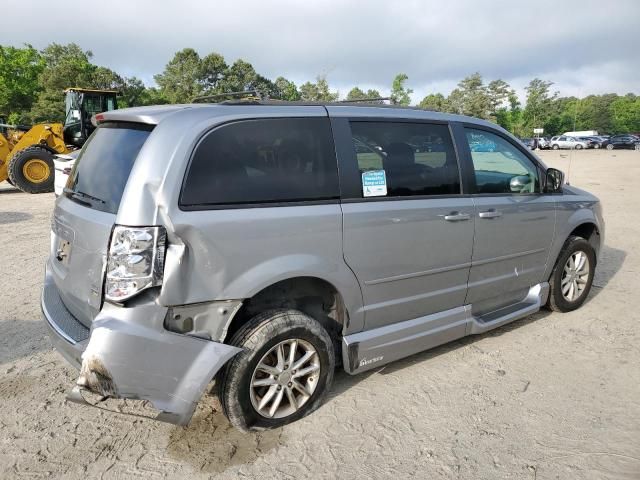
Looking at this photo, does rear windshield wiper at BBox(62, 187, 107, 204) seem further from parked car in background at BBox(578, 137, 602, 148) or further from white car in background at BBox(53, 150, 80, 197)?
parked car in background at BBox(578, 137, 602, 148)

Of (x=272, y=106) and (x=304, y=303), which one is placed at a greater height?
(x=272, y=106)

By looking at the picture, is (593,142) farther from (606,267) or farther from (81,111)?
(606,267)

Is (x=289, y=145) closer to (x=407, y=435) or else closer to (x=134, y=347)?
(x=134, y=347)

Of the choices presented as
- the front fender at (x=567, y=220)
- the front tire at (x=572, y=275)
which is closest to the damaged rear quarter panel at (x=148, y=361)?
the front fender at (x=567, y=220)

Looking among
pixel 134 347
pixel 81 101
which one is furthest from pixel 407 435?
pixel 81 101

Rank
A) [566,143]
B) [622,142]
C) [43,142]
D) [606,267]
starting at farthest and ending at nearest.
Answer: [622,142], [566,143], [43,142], [606,267]

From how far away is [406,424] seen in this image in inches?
115

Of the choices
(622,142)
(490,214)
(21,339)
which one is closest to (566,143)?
(622,142)

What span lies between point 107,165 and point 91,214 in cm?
32

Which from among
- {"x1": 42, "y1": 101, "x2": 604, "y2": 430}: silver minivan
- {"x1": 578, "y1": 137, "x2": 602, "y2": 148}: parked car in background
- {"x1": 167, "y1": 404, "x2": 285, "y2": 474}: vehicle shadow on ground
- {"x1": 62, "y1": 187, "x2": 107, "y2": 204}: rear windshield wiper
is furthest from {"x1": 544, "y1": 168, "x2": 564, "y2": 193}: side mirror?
{"x1": 578, "y1": 137, "x2": 602, "y2": 148}: parked car in background

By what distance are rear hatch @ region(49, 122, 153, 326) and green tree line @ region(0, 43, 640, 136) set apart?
912 inches

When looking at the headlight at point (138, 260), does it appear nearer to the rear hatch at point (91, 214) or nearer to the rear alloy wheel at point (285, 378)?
the rear hatch at point (91, 214)

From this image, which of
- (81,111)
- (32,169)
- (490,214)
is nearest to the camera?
(490,214)

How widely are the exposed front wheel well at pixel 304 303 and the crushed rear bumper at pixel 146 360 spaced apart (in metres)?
0.27
